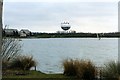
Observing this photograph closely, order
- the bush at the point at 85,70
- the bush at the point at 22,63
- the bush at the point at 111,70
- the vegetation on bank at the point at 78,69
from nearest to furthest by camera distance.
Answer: the bush at the point at 111,70, the vegetation on bank at the point at 78,69, the bush at the point at 85,70, the bush at the point at 22,63

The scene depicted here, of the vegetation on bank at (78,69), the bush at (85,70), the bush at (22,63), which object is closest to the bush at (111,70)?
the vegetation on bank at (78,69)

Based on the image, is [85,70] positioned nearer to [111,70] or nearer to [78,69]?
[78,69]

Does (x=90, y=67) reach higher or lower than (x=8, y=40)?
lower

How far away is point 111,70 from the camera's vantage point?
11.2 metres

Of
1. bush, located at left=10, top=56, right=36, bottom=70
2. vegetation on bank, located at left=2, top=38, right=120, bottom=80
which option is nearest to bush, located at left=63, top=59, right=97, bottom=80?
vegetation on bank, located at left=2, top=38, right=120, bottom=80

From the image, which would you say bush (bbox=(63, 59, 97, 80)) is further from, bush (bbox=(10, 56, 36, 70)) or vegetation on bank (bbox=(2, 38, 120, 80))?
bush (bbox=(10, 56, 36, 70))

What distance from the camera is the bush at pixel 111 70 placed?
36.1 ft

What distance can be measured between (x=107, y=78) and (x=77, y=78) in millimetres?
1397

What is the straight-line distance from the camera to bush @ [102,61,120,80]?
11016mm

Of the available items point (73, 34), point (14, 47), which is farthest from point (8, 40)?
point (73, 34)

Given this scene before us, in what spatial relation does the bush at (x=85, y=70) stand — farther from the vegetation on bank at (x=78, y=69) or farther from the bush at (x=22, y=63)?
the bush at (x=22, y=63)

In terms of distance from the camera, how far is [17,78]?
1184 centimetres

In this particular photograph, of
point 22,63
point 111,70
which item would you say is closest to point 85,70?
point 111,70

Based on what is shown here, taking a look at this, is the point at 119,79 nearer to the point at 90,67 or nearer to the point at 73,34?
the point at 90,67
